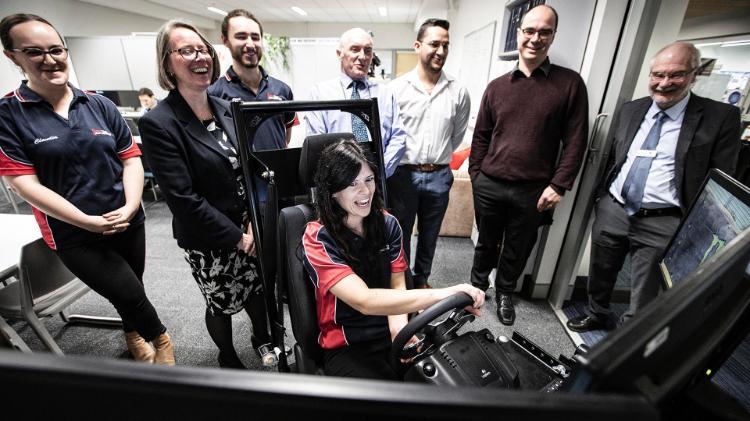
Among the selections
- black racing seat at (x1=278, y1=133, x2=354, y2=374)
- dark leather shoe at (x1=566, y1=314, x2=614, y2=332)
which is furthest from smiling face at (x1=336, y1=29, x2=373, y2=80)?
dark leather shoe at (x1=566, y1=314, x2=614, y2=332)

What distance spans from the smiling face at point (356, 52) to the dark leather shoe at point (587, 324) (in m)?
1.93

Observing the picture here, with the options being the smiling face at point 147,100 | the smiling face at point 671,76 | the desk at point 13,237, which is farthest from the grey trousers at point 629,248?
the smiling face at point 147,100

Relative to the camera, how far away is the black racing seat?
1.03 meters

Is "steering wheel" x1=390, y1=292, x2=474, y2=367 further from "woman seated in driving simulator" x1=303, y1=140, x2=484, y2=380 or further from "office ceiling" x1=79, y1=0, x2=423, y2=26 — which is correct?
"office ceiling" x1=79, y1=0, x2=423, y2=26

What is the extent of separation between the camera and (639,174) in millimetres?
1481

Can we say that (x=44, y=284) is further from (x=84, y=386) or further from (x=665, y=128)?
(x=665, y=128)

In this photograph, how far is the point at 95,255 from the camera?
1.31 metres

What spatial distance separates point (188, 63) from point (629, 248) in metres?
2.17

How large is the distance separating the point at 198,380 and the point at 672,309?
0.46 metres

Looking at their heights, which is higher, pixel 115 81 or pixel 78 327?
pixel 115 81

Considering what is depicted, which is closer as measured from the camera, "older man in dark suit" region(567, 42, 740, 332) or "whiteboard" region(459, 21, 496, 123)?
"older man in dark suit" region(567, 42, 740, 332)

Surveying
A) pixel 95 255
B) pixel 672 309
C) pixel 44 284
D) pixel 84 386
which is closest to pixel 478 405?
pixel 672 309

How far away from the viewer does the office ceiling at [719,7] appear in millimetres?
2441

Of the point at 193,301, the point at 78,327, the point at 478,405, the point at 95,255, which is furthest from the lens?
the point at 193,301
